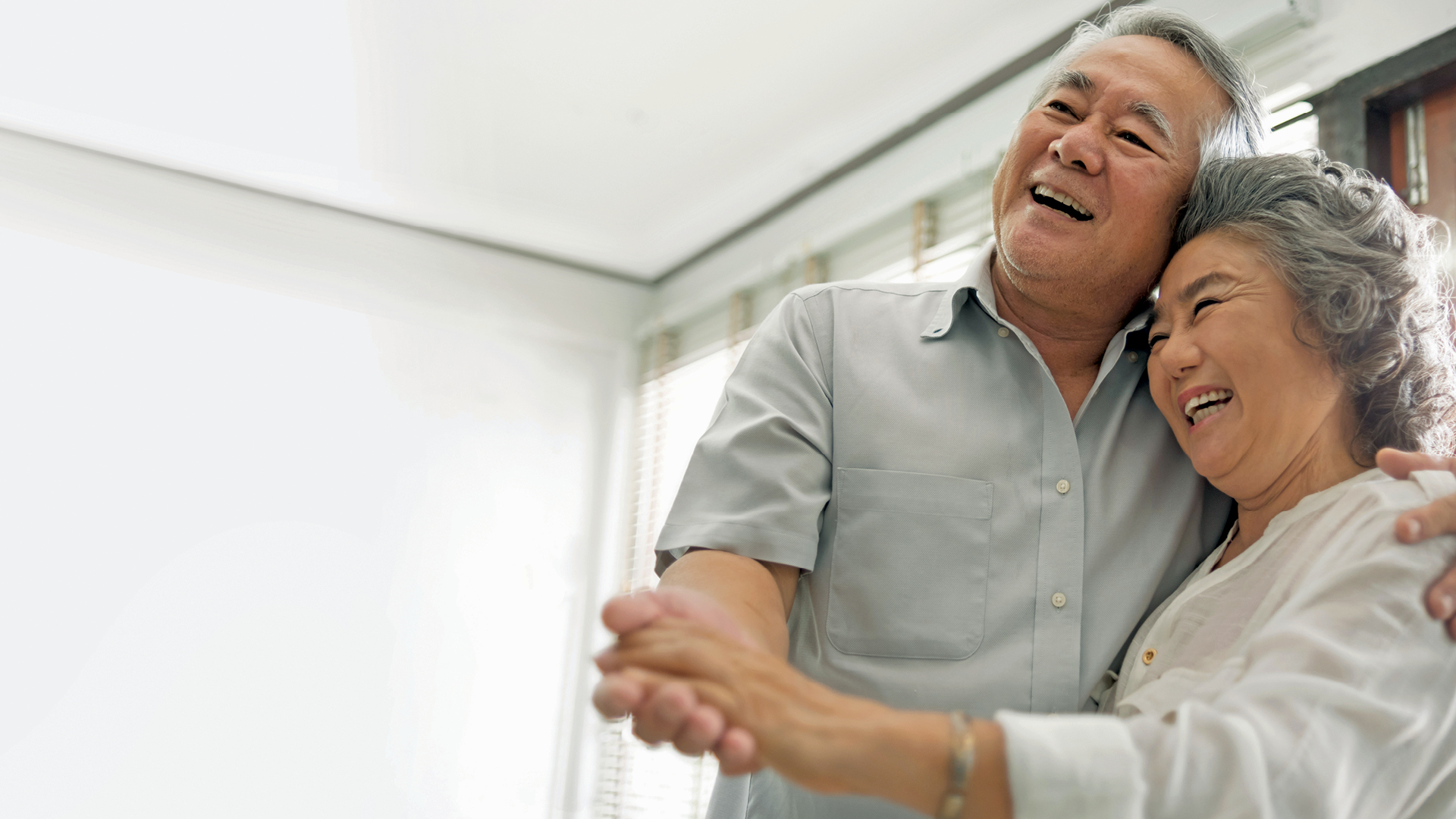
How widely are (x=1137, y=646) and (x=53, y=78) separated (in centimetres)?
424

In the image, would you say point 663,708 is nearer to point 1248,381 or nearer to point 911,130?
point 1248,381

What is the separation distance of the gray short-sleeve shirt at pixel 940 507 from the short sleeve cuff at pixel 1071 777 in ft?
1.52

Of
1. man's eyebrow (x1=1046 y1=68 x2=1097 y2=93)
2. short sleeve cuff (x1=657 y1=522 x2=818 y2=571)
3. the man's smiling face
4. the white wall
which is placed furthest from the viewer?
the white wall

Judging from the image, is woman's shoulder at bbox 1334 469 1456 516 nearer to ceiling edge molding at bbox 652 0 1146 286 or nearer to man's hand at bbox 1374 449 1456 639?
man's hand at bbox 1374 449 1456 639

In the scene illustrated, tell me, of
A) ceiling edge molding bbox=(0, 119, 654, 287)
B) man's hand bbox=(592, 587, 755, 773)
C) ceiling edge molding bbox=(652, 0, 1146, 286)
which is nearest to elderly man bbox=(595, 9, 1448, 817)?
man's hand bbox=(592, 587, 755, 773)

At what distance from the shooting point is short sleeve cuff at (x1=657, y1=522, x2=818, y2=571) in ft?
4.18

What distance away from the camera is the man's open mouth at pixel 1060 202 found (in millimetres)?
1508

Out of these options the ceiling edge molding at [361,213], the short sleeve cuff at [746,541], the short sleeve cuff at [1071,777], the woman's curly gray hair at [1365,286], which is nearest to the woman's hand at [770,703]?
the short sleeve cuff at [1071,777]

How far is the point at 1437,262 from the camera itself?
1370 millimetres

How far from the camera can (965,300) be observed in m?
1.55

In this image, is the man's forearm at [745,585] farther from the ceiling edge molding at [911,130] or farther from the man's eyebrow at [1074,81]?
the ceiling edge molding at [911,130]

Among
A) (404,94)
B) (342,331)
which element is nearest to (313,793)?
(342,331)

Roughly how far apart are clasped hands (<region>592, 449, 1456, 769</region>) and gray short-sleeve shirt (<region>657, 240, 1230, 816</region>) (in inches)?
14.0

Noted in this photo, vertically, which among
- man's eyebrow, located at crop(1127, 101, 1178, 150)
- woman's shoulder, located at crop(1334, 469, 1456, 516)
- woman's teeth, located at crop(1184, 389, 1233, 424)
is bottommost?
woman's shoulder, located at crop(1334, 469, 1456, 516)
